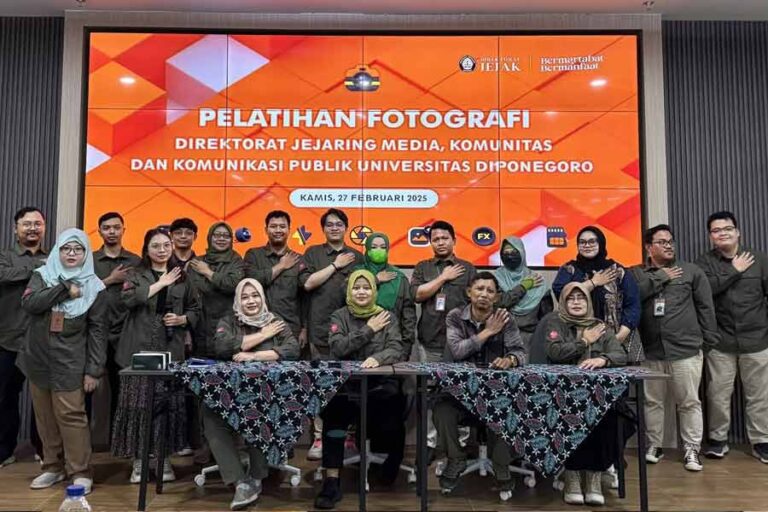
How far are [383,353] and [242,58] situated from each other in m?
2.80

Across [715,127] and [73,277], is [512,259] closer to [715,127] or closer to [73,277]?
[715,127]

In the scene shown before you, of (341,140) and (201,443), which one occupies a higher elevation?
(341,140)

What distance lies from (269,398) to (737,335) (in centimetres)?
324

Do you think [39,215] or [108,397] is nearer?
[39,215]

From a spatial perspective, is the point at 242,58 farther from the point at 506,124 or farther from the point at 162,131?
the point at 506,124

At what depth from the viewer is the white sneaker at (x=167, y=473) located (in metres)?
3.60

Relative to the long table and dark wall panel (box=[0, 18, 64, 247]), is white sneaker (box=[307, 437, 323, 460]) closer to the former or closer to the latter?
the long table

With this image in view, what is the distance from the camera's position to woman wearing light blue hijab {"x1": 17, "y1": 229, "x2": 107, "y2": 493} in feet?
11.1

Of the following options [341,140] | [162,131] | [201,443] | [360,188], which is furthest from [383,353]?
[162,131]

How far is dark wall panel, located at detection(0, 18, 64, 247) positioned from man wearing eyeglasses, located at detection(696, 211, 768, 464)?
16.5 feet

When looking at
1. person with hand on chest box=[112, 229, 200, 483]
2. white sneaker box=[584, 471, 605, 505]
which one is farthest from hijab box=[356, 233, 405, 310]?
white sneaker box=[584, 471, 605, 505]

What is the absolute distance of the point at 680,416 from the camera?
4211mm

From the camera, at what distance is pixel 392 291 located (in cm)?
392

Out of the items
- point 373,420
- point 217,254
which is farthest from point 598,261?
point 217,254
